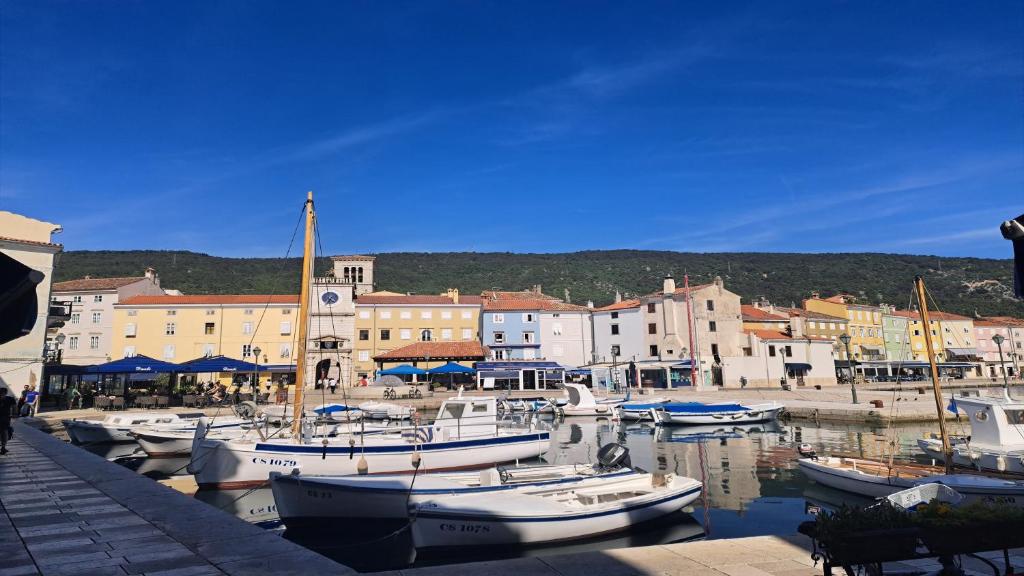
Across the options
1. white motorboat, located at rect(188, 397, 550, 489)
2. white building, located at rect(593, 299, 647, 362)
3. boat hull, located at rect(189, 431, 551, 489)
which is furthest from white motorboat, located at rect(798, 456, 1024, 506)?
white building, located at rect(593, 299, 647, 362)

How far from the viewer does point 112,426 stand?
2878 centimetres

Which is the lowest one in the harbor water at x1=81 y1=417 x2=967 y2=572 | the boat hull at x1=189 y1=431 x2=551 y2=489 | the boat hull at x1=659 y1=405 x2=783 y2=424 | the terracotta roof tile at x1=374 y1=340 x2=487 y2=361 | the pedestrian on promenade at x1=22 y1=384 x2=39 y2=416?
the harbor water at x1=81 y1=417 x2=967 y2=572

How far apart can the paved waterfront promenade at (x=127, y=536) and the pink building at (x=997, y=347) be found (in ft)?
385

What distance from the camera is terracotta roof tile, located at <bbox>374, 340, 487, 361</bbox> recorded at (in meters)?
63.0

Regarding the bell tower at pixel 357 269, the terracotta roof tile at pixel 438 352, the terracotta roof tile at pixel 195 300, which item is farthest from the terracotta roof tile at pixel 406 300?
the bell tower at pixel 357 269

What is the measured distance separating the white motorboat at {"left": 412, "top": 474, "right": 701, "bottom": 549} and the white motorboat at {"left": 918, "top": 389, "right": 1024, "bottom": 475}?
13.1 metres

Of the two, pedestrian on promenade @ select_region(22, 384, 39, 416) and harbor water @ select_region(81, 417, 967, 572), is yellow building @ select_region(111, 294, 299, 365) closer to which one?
pedestrian on promenade @ select_region(22, 384, 39, 416)

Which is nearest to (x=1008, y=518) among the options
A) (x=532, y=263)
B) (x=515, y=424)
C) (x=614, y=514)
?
(x=614, y=514)

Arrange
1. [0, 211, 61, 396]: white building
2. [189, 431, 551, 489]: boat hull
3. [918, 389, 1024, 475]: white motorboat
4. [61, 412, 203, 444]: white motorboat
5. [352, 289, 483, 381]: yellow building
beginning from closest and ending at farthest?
[918, 389, 1024, 475]: white motorboat, [189, 431, 551, 489]: boat hull, [61, 412, 203, 444]: white motorboat, [0, 211, 61, 396]: white building, [352, 289, 483, 381]: yellow building

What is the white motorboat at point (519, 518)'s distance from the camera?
1232 cm

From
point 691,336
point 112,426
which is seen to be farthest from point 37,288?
point 691,336

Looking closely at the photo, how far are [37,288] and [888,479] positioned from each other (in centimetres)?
4486

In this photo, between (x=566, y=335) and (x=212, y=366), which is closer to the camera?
(x=212, y=366)

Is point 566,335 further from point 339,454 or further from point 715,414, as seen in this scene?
point 339,454
